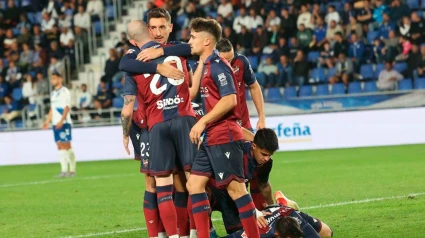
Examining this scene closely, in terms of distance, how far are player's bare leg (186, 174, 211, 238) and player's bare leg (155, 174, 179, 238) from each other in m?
0.51

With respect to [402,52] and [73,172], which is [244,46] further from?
[73,172]

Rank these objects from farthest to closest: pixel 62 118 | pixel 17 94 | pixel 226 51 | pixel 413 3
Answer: pixel 17 94, pixel 413 3, pixel 62 118, pixel 226 51

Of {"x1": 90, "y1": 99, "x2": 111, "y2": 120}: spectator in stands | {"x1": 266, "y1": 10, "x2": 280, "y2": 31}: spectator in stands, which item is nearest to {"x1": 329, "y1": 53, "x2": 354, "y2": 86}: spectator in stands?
{"x1": 266, "y1": 10, "x2": 280, "y2": 31}: spectator in stands

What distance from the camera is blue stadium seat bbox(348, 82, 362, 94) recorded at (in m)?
23.6

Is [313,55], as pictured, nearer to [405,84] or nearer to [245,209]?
[405,84]

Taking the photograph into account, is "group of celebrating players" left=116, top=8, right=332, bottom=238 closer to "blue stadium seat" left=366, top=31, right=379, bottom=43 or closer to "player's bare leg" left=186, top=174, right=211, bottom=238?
"player's bare leg" left=186, top=174, right=211, bottom=238

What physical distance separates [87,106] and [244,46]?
15.8ft

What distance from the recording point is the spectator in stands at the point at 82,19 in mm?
30375

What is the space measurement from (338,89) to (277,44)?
2.99 metres

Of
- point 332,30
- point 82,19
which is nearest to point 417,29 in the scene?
point 332,30

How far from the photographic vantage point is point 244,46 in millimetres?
26453

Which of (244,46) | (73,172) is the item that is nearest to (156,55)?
(73,172)

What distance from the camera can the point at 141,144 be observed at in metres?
9.15

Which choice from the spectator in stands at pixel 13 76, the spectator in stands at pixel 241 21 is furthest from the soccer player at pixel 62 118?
the spectator in stands at pixel 13 76
